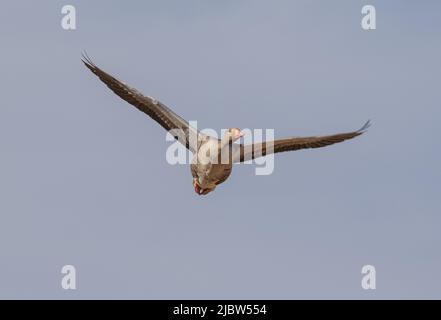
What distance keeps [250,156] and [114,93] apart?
478 cm

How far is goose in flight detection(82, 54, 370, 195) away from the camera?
122ft

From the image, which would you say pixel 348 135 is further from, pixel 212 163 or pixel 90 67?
pixel 90 67

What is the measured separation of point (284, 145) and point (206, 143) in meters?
2.38

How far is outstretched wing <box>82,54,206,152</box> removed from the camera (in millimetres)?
38281

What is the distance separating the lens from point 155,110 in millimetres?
38969

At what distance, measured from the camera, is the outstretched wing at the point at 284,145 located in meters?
37.8

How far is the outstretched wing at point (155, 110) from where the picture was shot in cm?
3828

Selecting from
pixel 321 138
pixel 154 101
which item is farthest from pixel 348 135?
pixel 154 101

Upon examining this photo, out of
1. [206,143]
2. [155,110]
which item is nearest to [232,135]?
[206,143]

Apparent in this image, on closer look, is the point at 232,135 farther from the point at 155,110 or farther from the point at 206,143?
the point at 155,110

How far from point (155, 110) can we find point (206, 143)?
238 centimetres

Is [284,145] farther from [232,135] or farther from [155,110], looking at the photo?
[155,110]

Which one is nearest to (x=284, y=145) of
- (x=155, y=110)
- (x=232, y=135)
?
(x=232, y=135)

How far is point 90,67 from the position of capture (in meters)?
39.3
